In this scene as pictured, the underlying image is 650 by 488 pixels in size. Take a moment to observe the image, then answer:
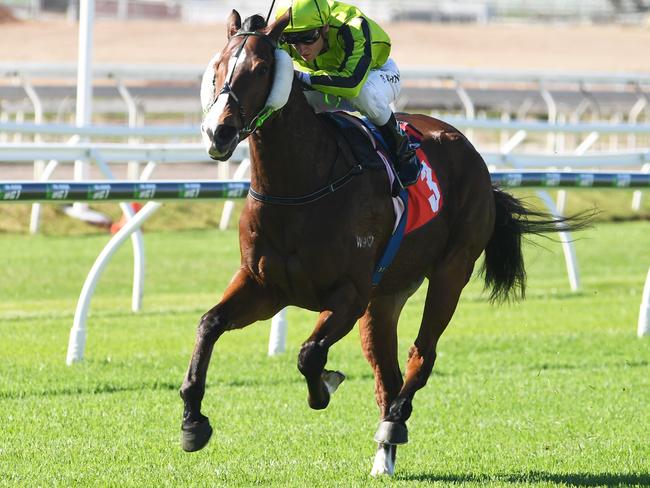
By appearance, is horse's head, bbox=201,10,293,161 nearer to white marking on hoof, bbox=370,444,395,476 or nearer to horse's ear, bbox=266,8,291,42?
horse's ear, bbox=266,8,291,42

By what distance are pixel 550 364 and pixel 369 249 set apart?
3028mm

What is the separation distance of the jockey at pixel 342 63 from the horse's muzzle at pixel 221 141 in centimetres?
73

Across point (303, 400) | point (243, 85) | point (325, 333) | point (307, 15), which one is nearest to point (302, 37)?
point (307, 15)

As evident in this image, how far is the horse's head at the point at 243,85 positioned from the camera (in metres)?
4.23

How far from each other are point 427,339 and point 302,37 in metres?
1.53

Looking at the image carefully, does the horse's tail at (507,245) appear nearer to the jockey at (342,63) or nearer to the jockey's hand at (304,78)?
the jockey at (342,63)

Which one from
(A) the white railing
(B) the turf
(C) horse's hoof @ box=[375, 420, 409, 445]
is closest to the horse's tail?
(A) the white railing

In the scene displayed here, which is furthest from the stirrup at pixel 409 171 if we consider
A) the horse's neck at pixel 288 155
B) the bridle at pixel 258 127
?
the horse's neck at pixel 288 155

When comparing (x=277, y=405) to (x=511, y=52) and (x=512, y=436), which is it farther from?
(x=511, y=52)

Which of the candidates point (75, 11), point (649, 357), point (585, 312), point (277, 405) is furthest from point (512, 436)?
point (75, 11)

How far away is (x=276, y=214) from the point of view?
4727 mm

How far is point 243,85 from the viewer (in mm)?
4375

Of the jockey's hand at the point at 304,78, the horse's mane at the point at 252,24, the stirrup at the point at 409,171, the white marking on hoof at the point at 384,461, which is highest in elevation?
the horse's mane at the point at 252,24

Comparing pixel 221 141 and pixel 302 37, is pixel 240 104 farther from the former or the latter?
pixel 302 37
